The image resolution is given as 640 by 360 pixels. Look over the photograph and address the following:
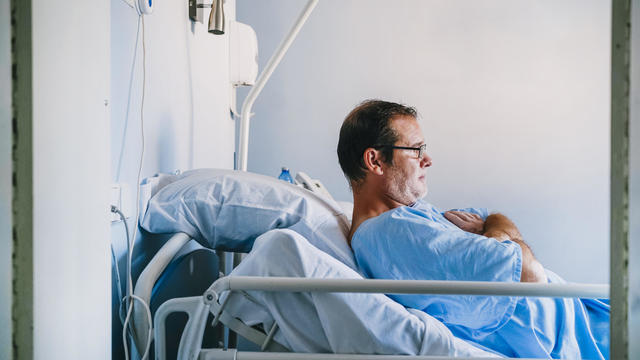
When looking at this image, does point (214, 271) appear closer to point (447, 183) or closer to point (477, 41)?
point (447, 183)

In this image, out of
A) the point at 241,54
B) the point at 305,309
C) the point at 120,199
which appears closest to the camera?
the point at 305,309

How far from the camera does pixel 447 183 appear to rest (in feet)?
9.00

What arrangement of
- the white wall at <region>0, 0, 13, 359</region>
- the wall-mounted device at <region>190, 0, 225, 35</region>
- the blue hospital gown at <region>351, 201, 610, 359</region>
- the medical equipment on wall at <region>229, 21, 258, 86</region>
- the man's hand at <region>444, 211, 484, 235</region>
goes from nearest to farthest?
the white wall at <region>0, 0, 13, 359</region>
the blue hospital gown at <region>351, 201, 610, 359</region>
the man's hand at <region>444, 211, 484, 235</region>
the wall-mounted device at <region>190, 0, 225, 35</region>
the medical equipment on wall at <region>229, 21, 258, 86</region>

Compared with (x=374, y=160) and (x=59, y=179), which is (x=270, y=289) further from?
(x=374, y=160)

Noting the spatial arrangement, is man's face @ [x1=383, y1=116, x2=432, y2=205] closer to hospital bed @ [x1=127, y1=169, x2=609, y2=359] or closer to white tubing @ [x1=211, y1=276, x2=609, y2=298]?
hospital bed @ [x1=127, y1=169, x2=609, y2=359]

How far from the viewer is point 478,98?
2.74 m

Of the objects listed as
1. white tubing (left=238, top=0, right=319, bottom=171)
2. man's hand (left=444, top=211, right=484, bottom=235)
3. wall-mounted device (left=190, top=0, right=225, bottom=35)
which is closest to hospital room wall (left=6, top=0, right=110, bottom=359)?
white tubing (left=238, top=0, right=319, bottom=171)

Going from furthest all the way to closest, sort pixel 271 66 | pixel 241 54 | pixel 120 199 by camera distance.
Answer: pixel 241 54 → pixel 271 66 → pixel 120 199

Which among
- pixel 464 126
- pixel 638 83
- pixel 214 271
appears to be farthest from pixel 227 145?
pixel 638 83

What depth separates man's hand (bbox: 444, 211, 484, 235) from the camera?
114 cm

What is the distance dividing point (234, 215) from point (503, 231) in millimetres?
614

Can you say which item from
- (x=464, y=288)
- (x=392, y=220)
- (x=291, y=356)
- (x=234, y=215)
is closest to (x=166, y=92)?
(x=234, y=215)

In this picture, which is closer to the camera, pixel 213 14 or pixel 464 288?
pixel 464 288

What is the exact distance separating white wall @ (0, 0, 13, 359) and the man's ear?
0.86 m
